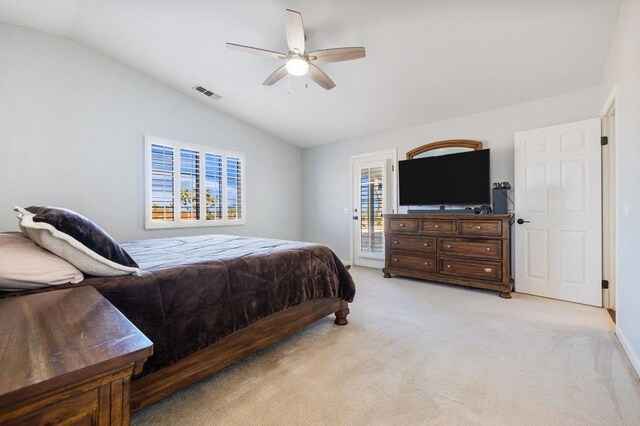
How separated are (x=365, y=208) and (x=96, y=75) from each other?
4392 mm

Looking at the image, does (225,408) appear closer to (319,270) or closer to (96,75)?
(319,270)

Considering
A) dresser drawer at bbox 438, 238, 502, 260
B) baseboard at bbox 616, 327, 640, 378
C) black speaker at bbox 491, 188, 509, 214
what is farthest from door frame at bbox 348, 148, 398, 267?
baseboard at bbox 616, 327, 640, 378

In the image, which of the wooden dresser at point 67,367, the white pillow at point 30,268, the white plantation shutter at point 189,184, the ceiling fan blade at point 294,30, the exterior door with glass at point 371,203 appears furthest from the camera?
the exterior door with glass at point 371,203

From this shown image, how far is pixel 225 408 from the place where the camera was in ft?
5.06

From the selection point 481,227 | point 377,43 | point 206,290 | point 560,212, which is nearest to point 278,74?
point 377,43

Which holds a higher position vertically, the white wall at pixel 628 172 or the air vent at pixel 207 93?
the air vent at pixel 207 93

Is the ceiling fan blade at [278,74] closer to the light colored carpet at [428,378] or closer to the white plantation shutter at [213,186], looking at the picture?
the white plantation shutter at [213,186]

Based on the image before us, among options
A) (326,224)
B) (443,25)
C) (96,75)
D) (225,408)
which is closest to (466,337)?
(225,408)

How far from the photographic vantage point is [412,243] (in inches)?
166

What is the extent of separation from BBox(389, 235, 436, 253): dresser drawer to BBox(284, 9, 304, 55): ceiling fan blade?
9.45 ft

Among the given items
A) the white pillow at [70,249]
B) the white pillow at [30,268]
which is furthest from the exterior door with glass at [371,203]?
the white pillow at [30,268]

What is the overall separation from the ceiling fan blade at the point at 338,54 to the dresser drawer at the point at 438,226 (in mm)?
2409

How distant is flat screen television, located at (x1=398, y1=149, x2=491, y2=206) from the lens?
382 cm

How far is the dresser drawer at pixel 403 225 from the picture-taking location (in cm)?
421
